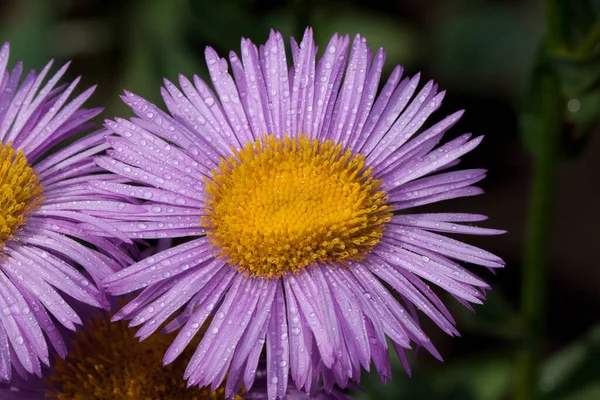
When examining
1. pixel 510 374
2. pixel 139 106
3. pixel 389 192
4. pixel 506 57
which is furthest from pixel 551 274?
pixel 139 106

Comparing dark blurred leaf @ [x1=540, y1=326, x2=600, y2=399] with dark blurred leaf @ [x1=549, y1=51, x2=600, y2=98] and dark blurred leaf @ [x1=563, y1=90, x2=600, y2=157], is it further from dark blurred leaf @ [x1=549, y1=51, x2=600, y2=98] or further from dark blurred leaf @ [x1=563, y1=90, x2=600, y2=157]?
dark blurred leaf @ [x1=549, y1=51, x2=600, y2=98]

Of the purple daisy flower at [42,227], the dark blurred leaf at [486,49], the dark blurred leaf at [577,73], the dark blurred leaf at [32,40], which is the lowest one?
A: the purple daisy flower at [42,227]

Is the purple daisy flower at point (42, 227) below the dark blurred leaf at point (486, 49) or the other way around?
below

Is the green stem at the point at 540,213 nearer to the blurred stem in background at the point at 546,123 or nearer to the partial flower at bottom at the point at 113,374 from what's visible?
the blurred stem in background at the point at 546,123

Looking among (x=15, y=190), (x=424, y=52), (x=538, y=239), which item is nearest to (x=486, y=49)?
(x=424, y=52)

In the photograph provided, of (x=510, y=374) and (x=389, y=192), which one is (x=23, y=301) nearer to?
(x=389, y=192)

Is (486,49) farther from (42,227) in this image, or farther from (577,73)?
(42,227)

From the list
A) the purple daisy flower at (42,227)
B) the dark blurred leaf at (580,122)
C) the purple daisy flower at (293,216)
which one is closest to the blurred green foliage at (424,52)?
the dark blurred leaf at (580,122)
